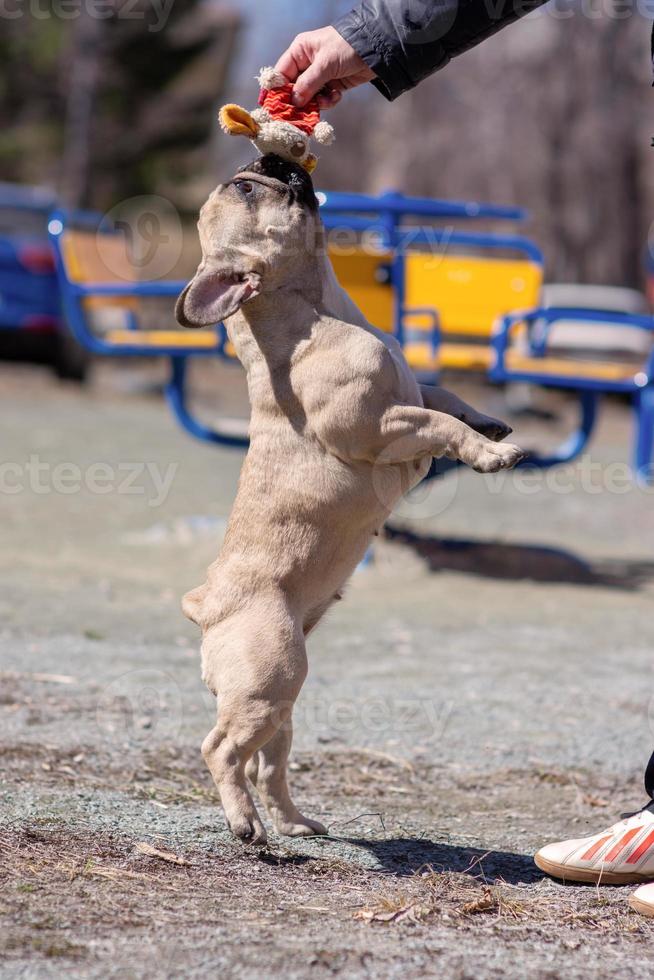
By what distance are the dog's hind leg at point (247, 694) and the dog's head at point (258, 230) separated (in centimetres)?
80

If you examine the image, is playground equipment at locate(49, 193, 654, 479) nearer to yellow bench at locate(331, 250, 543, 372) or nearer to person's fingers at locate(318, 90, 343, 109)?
yellow bench at locate(331, 250, 543, 372)

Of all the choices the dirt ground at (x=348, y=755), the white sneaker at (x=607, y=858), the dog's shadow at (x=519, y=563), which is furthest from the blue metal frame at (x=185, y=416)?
the white sneaker at (x=607, y=858)

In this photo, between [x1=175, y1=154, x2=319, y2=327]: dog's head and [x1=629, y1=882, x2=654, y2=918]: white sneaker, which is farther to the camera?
[x1=175, y1=154, x2=319, y2=327]: dog's head

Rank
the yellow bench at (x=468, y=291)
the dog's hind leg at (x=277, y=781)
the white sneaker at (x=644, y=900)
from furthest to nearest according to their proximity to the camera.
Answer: the yellow bench at (x=468, y=291)
the dog's hind leg at (x=277, y=781)
the white sneaker at (x=644, y=900)

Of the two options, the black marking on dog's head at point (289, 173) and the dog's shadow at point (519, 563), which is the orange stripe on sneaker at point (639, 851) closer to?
the black marking on dog's head at point (289, 173)

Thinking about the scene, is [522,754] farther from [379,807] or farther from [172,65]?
[172,65]

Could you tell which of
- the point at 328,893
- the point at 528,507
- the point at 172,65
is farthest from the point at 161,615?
the point at 172,65

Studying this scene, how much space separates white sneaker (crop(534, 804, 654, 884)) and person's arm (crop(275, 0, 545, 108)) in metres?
1.96

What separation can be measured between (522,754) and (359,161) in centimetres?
2774

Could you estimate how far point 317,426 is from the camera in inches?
126

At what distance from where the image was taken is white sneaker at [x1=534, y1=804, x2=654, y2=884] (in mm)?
3205

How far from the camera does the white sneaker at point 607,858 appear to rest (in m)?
3.21

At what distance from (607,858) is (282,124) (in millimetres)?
2020

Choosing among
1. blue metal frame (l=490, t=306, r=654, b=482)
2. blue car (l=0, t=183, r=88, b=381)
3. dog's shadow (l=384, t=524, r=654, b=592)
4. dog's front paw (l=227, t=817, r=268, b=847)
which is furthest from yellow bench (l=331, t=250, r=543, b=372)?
blue car (l=0, t=183, r=88, b=381)
